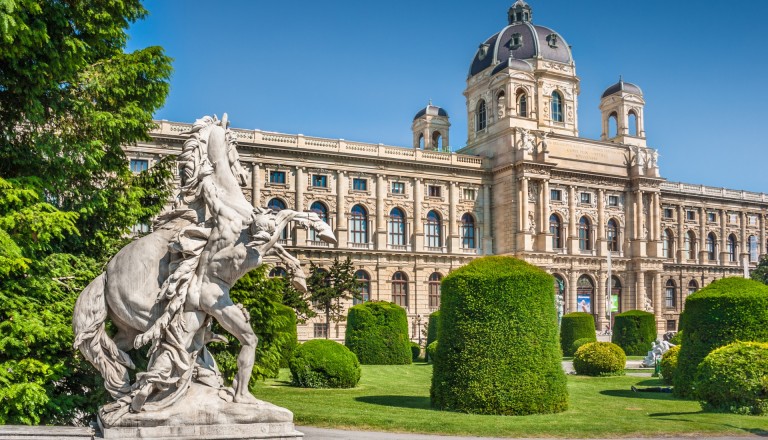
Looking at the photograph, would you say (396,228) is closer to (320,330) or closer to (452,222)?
(452,222)

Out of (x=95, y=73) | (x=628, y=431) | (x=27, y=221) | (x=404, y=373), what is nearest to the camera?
(x=27, y=221)

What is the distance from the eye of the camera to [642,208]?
193ft

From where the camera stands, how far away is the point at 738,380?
14531mm

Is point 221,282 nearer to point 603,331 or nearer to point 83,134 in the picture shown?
point 83,134

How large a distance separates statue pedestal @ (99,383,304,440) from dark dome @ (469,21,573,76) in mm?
55764

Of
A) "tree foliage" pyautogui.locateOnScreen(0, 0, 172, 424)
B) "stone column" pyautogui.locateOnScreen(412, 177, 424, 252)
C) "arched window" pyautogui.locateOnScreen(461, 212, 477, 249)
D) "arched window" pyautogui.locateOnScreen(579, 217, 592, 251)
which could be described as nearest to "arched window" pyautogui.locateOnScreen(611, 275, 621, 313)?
"arched window" pyautogui.locateOnScreen(579, 217, 592, 251)

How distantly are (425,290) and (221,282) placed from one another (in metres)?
45.3

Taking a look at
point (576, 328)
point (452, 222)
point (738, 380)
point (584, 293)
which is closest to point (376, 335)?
point (576, 328)

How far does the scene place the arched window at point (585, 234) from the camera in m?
57.0

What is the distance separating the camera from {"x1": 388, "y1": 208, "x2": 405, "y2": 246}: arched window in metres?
51.3

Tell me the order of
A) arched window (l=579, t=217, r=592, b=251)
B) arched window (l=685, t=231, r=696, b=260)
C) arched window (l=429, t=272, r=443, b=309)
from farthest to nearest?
arched window (l=685, t=231, r=696, b=260)
arched window (l=579, t=217, r=592, b=251)
arched window (l=429, t=272, r=443, b=309)

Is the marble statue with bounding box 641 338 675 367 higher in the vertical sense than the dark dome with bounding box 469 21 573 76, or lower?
lower

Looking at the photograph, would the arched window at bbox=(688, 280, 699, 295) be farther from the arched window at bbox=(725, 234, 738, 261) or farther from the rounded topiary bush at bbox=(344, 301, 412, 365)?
the rounded topiary bush at bbox=(344, 301, 412, 365)

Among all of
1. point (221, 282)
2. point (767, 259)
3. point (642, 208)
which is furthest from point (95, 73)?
point (767, 259)
